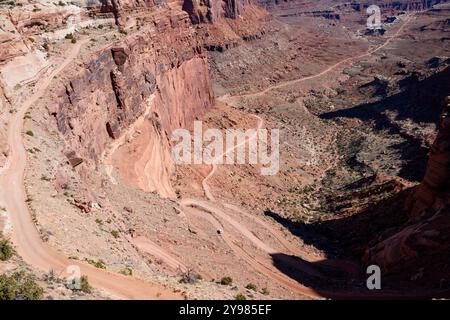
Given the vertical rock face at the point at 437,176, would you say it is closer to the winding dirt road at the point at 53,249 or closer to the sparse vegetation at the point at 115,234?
the winding dirt road at the point at 53,249

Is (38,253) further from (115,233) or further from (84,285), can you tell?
(115,233)

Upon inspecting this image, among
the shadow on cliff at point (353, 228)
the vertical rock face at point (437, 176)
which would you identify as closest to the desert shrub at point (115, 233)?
the shadow on cliff at point (353, 228)

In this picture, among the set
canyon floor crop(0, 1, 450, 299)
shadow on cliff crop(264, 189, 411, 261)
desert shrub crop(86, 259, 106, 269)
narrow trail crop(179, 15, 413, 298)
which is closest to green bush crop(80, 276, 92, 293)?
canyon floor crop(0, 1, 450, 299)

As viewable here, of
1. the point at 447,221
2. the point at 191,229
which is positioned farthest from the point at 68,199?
the point at 447,221

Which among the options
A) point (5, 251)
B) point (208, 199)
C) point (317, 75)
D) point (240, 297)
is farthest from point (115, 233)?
point (317, 75)

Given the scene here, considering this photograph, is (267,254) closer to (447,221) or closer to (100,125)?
(447,221)
